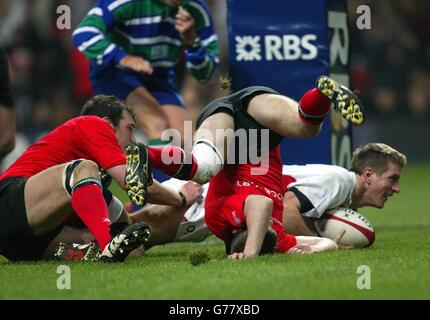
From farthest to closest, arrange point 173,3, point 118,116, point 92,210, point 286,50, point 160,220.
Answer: point 173,3 → point 286,50 → point 160,220 → point 118,116 → point 92,210

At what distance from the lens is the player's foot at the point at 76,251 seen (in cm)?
567

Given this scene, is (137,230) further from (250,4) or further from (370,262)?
(250,4)

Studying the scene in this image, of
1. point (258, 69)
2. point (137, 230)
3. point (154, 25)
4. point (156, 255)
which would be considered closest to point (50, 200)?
point (137, 230)

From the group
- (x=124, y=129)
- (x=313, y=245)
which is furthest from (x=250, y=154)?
(x=124, y=129)

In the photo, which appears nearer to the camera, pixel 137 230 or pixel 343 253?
pixel 137 230

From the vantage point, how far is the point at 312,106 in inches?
220

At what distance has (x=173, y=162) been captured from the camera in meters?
5.39

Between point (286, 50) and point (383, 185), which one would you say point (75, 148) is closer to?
point (383, 185)

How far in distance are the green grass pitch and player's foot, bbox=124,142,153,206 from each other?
14.6 inches

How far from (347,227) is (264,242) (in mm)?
694

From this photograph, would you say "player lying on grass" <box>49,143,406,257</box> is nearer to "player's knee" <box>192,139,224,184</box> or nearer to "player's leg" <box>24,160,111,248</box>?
"player's leg" <box>24,160,111,248</box>

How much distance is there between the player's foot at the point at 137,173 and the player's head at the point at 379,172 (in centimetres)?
170

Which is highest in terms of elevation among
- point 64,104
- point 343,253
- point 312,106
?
point 312,106
